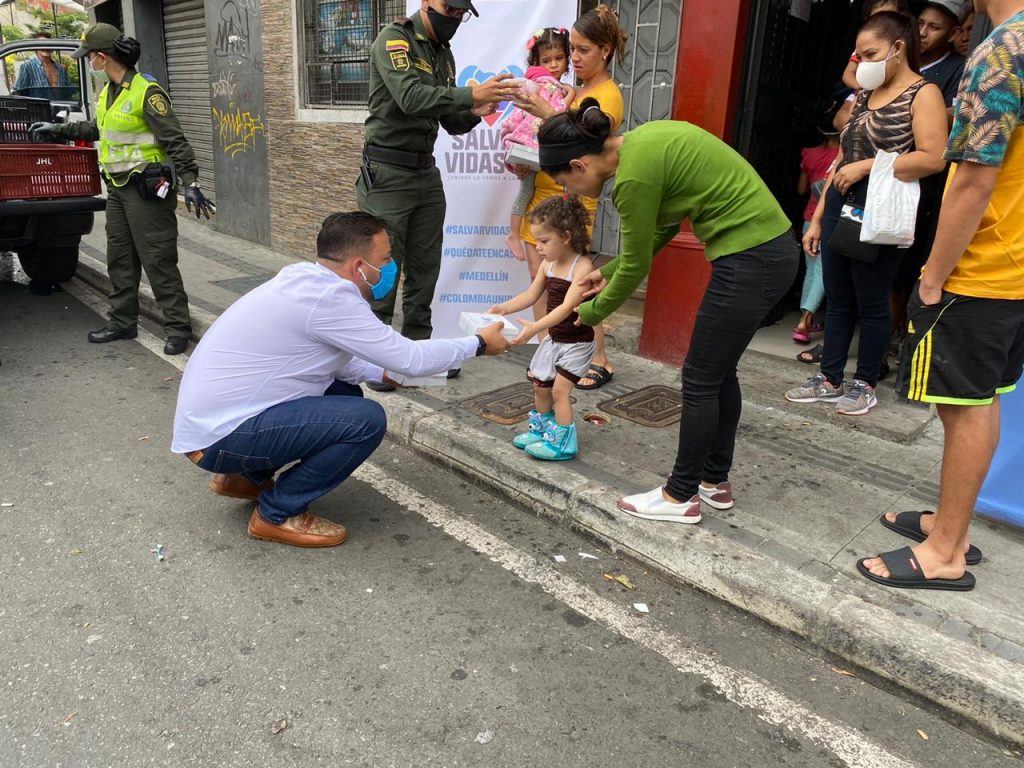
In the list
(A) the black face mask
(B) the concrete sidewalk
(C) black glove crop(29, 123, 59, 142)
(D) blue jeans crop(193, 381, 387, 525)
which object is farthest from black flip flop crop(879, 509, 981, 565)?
(C) black glove crop(29, 123, 59, 142)

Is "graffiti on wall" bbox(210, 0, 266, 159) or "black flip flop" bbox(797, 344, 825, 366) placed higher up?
"graffiti on wall" bbox(210, 0, 266, 159)

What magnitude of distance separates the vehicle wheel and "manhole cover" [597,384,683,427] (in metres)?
5.07

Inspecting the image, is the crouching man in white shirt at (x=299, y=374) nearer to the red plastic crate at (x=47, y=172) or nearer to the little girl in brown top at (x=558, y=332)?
the little girl in brown top at (x=558, y=332)

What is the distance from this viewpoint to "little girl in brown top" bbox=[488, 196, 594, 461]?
3492mm

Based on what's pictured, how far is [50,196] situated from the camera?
5816 millimetres

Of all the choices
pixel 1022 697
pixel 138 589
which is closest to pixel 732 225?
pixel 1022 697

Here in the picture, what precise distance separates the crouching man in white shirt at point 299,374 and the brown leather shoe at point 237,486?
252 millimetres

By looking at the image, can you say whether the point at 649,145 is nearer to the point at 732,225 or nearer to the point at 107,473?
the point at 732,225

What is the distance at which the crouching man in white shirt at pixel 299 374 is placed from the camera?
2.89 metres

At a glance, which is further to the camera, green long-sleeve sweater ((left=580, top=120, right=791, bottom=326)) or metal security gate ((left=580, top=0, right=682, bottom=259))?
metal security gate ((left=580, top=0, right=682, bottom=259))

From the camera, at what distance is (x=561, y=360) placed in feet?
11.7

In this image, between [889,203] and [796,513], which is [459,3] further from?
[796,513]

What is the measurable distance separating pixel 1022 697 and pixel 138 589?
2842mm

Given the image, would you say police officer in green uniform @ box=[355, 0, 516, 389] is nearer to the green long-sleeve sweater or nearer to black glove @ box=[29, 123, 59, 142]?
the green long-sleeve sweater
